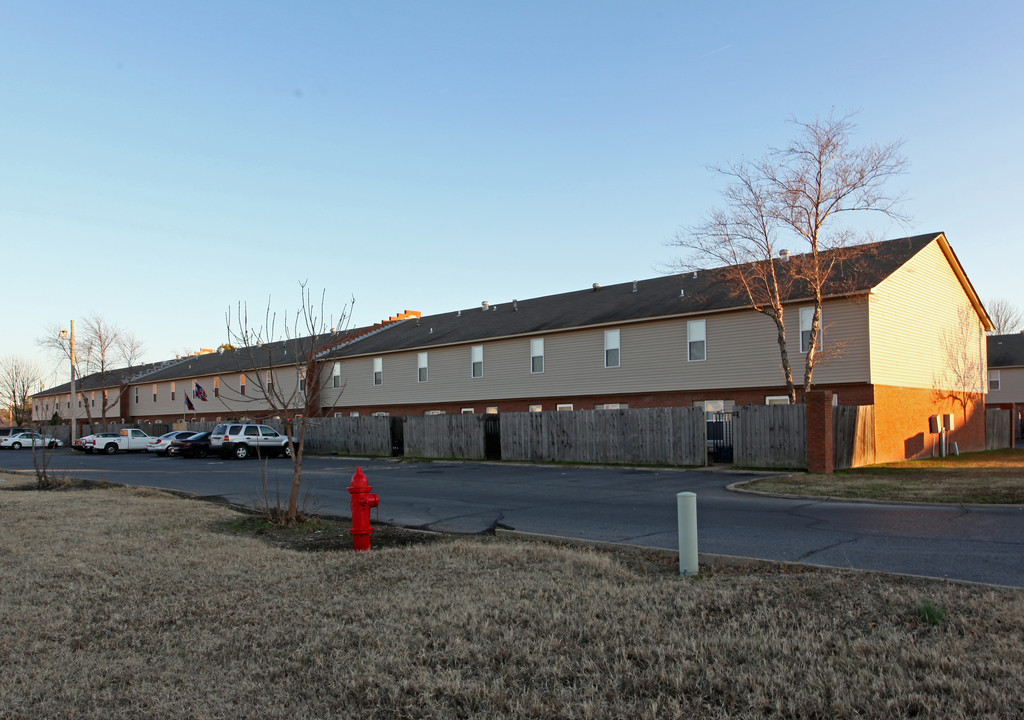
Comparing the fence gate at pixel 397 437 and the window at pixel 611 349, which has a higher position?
the window at pixel 611 349

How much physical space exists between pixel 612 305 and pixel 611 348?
3.30 meters

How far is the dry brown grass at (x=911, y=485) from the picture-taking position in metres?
14.6

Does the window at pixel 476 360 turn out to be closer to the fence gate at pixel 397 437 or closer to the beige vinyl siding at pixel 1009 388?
the fence gate at pixel 397 437

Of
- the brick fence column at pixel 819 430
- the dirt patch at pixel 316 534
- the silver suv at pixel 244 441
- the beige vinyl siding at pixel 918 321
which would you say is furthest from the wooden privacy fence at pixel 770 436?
the silver suv at pixel 244 441

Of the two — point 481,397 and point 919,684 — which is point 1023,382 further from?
point 919,684

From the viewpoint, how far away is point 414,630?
6.02 m

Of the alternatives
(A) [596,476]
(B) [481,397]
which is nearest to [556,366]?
(B) [481,397]

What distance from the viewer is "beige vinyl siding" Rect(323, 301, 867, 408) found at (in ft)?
90.8

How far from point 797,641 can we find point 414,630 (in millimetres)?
2734

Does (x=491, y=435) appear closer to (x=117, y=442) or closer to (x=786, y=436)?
(x=786, y=436)

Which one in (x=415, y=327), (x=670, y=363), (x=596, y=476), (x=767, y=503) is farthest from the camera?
(x=415, y=327)

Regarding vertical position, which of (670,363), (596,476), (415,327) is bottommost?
(596,476)

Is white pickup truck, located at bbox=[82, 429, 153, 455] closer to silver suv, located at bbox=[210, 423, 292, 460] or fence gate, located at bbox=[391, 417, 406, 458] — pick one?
silver suv, located at bbox=[210, 423, 292, 460]

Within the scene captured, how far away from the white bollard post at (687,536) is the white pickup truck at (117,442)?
48.3 m
